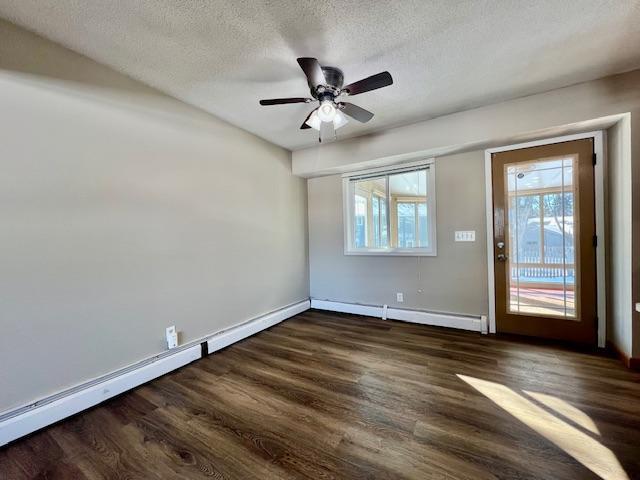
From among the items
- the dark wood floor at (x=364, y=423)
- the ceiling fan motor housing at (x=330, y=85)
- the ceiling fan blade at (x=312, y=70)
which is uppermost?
the ceiling fan motor housing at (x=330, y=85)

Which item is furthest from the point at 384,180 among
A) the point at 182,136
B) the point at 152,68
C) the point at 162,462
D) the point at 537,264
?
the point at 162,462

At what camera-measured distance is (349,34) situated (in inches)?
68.8

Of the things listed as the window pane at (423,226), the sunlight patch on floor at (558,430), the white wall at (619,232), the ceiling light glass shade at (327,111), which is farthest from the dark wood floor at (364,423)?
the ceiling light glass shade at (327,111)

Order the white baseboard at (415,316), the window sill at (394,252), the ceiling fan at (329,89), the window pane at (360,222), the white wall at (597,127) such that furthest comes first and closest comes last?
the window pane at (360,222) → the window sill at (394,252) → the white baseboard at (415,316) → the white wall at (597,127) → the ceiling fan at (329,89)

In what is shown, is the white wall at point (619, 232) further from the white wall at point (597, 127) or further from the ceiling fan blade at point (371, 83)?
the ceiling fan blade at point (371, 83)

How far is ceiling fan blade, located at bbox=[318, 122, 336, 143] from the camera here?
314cm

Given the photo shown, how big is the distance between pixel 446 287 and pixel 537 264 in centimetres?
97

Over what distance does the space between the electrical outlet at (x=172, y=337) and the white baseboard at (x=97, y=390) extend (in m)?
0.08

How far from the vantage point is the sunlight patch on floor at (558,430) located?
1.30m

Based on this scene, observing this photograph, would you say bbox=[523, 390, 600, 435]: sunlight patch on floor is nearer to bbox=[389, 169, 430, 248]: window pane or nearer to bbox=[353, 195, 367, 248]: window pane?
bbox=[389, 169, 430, 248]: window pane

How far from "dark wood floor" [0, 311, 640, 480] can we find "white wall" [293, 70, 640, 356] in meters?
Answer: 0.71

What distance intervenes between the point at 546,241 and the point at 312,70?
2951 millimetres

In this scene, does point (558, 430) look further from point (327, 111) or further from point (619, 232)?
point (327, 111)

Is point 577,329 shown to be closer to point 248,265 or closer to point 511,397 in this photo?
point 511,397
